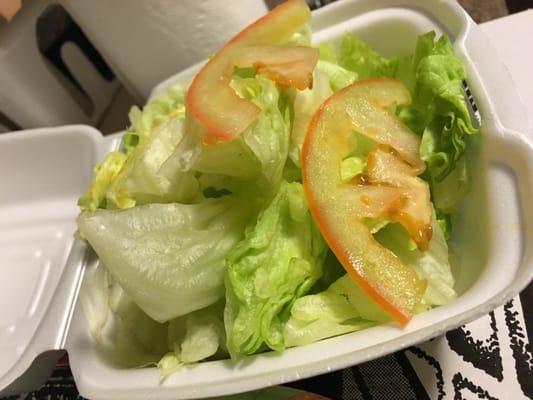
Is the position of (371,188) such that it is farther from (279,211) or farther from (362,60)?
(362,60)

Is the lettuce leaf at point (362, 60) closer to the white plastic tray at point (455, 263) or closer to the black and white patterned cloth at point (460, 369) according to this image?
the white plastic tray at point (455, 263)

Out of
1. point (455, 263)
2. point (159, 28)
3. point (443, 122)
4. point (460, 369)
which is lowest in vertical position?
point (460, 369)

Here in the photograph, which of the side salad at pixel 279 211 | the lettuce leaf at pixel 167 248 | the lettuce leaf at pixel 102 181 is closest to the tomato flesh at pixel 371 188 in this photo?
the side salad at pixel 279 211

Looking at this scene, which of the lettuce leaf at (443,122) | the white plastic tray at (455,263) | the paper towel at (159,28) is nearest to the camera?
the white plastic tray at (455,263)

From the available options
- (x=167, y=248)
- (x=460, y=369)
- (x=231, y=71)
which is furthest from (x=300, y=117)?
(x=460, y=369)

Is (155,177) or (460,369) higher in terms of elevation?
(155,177)

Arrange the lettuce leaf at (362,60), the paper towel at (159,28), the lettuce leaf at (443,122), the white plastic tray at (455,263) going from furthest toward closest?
the paper towel at (159,28)
the lettuce leaf at (362,60)
the lettuce leaf at (443,122)
the white plastic tray at (455,263)

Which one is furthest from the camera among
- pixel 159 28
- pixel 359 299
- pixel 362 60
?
pixel 159 28

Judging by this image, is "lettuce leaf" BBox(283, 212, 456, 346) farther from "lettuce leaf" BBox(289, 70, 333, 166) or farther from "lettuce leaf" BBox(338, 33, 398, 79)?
"lettuce leaf" BBox(338, 33, 398, 79)
